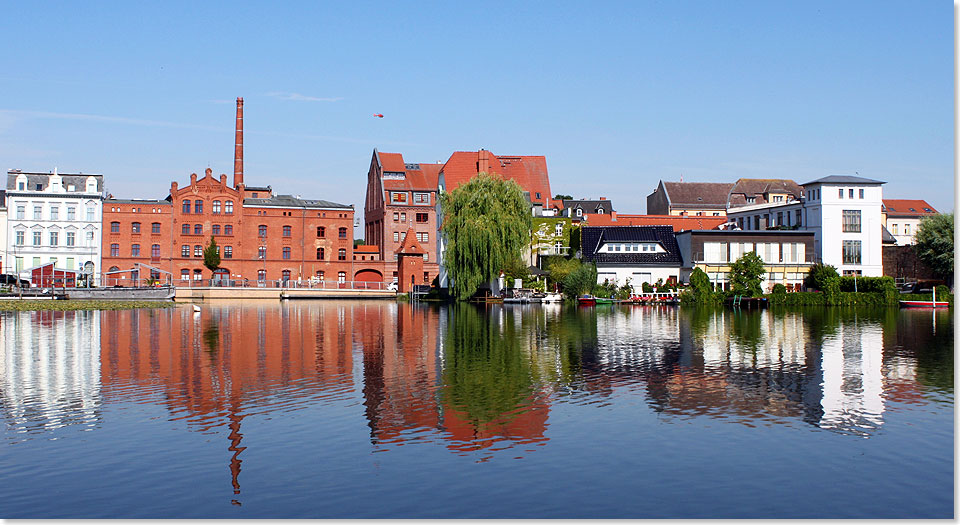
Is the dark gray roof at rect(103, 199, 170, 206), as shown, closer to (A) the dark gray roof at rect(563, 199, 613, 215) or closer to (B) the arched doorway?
(B) the arched doorway

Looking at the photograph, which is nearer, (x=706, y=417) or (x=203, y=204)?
(x=706, y=417)

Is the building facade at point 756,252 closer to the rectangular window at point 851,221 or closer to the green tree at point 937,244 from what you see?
the rectangular window at point 851,221

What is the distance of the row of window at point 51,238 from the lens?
77312 mm

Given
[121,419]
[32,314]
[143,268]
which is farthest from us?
[143,268]

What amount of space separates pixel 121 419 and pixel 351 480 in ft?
19.4

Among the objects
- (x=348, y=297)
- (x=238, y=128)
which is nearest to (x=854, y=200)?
(x=348, y=297)

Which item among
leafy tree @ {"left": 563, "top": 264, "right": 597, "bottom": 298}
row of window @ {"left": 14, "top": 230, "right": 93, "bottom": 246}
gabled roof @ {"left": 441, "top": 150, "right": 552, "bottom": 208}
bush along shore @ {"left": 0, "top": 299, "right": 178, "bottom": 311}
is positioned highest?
gabled roof @ {"left": 441, "top": 150, "right": 552, "bottom": 208}

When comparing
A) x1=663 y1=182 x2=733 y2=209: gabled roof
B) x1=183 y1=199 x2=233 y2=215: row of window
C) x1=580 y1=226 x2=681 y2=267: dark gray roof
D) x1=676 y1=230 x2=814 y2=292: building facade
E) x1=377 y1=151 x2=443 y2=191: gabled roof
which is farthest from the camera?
x1=663 y1=182 x2=733 y2=209: gabled roof

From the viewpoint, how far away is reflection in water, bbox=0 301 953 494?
14.9 m

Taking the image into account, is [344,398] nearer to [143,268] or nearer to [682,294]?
[682,294]

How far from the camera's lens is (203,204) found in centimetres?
8194

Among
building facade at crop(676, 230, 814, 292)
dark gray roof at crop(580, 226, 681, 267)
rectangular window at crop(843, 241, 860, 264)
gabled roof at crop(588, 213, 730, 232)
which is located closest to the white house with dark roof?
dark gray roof at crop(580, 226, 681, 267)

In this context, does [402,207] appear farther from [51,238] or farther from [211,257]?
[51,238]

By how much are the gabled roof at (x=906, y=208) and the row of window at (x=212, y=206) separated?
76.6 meters
